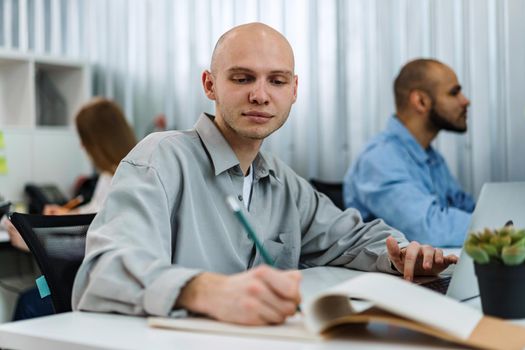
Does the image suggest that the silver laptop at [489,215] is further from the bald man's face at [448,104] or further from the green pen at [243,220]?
the bald man's face at [448,104]

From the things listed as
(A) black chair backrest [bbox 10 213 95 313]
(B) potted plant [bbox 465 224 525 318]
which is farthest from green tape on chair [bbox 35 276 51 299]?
(B) potted plant [bbox 465 224 525 318]

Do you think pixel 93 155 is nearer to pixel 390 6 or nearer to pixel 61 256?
pixel 390 6

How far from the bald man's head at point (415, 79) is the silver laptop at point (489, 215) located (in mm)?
1890

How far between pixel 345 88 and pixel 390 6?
1.47 feet

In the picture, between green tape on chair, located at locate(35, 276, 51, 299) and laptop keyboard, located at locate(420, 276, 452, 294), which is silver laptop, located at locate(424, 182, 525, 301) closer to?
laptop keyboard, located at locate(420, 276, 452, 294)

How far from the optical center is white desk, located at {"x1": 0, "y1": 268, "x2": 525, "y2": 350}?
3.10 ft

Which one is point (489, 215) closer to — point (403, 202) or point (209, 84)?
point (209, 84)

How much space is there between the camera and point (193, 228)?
4.84 ft

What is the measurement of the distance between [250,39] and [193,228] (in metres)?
0.42

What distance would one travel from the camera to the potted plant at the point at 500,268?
109cm

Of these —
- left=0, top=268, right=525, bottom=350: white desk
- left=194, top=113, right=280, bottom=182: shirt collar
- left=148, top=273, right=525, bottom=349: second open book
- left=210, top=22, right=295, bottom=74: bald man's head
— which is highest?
left=210, top=22, right=295, bottom=74: bald man's head

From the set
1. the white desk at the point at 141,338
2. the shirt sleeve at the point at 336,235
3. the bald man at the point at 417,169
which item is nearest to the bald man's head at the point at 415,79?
the bald man at the point at 417,169

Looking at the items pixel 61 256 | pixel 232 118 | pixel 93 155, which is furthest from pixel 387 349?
pixel 93 155

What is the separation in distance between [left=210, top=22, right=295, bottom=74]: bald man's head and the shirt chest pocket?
39cm
